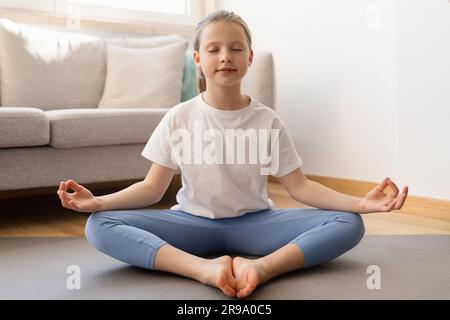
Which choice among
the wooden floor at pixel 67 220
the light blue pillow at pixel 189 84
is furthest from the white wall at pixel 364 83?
the light blue pillow at pixel 189 84

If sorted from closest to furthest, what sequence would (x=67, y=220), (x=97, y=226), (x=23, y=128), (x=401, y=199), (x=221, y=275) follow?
→ 1. (x=221, y=275)
2. (x=401, y=199)
3. (x=97, y=226)
4. (x=23, y=128)
5. (x=67, y=220)

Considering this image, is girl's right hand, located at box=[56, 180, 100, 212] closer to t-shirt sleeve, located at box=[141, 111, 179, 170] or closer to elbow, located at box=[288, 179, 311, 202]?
t-shirt sleeve, located at box=[141, 111, 179, 170]

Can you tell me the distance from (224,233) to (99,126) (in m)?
0.98

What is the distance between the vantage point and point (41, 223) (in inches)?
87.1

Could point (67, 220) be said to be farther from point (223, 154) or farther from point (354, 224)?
point (354, 224)

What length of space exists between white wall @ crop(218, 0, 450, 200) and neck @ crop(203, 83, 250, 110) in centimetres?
100

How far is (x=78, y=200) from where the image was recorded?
137 centimetres

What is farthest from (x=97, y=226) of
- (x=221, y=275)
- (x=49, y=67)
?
(x=49, y=67)

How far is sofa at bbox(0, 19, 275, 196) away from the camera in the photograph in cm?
212

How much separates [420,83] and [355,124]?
1.82ft

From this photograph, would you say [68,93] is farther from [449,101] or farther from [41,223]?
[449,101]

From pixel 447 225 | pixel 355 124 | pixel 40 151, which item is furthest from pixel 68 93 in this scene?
pixel 447 225

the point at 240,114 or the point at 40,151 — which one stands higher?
the point at 240,114
